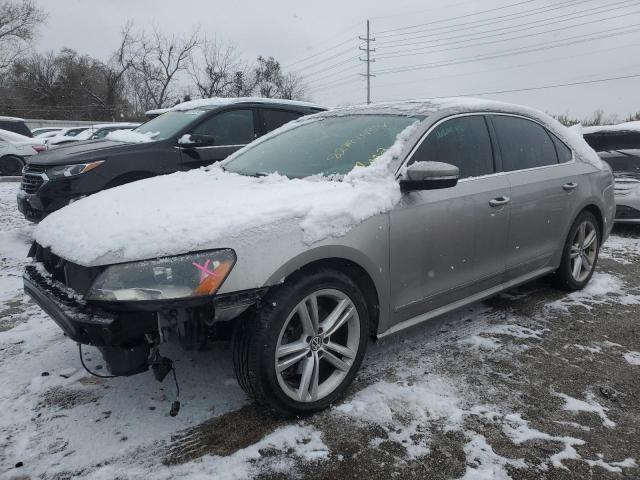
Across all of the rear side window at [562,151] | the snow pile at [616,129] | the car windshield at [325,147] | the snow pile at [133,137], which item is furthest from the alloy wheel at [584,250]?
the snow pile at [133,137]

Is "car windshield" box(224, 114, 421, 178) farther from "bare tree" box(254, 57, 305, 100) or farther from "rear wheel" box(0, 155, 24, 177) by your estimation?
"bare tree" box(254, 57, 305, 100)

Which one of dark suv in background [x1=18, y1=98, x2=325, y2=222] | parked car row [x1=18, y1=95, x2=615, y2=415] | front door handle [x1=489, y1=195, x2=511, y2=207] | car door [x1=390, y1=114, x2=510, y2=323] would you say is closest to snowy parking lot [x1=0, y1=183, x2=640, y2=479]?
parked car row [x1=18, y1=95, x2=615, y2=415]

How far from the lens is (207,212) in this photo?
233cm

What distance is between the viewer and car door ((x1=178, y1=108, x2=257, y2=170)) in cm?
584

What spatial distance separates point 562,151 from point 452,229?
1867 millimetres

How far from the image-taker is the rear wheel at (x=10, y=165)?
42.0ft

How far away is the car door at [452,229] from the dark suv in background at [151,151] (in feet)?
11.0

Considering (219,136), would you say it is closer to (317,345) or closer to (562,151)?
(562,151)

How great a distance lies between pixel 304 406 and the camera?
8.00 feet

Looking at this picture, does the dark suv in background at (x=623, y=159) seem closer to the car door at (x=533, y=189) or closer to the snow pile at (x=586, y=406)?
the car door at (x=533, y=189)

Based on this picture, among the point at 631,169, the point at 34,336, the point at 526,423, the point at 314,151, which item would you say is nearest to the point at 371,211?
the point at 314,151

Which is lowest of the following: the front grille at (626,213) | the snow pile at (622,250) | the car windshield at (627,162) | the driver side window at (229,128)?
the snow pile at (622,250)

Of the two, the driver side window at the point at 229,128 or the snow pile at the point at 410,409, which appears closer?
the snow pile at the point at 410,409

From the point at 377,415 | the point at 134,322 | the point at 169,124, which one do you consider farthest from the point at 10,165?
the point at 377,415
